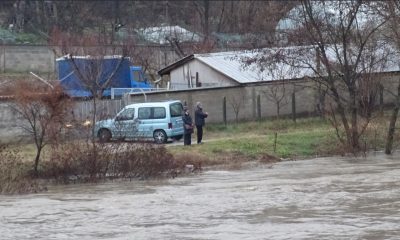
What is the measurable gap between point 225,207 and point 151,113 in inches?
616

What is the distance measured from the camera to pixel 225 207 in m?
20.3

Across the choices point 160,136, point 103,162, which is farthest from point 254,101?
point 103,162

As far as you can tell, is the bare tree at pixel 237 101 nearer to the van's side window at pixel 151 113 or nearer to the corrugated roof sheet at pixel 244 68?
the corrugated roof sheet at pixel 244 68

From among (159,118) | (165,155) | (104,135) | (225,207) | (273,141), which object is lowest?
(225,207)

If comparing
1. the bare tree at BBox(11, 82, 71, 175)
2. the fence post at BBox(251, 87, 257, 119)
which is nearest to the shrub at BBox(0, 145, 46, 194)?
the bare tree at BBox(11, 82, 71, 175)

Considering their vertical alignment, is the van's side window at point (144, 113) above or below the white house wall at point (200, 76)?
below

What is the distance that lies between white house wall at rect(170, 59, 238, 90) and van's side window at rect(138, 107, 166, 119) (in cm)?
836

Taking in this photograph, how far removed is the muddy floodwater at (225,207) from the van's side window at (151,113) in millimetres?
7628

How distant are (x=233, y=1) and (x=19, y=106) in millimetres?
57760

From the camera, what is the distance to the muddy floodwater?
55.7 feet

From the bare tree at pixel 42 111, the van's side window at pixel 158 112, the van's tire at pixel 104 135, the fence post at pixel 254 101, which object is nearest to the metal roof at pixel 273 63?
the fence post at pixel 254 101

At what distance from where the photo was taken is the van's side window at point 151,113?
35450 mm

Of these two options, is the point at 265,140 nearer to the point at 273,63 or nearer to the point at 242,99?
the point at 273,63

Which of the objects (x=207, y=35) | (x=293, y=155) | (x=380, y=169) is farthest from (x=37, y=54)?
(x=380, y=169)
